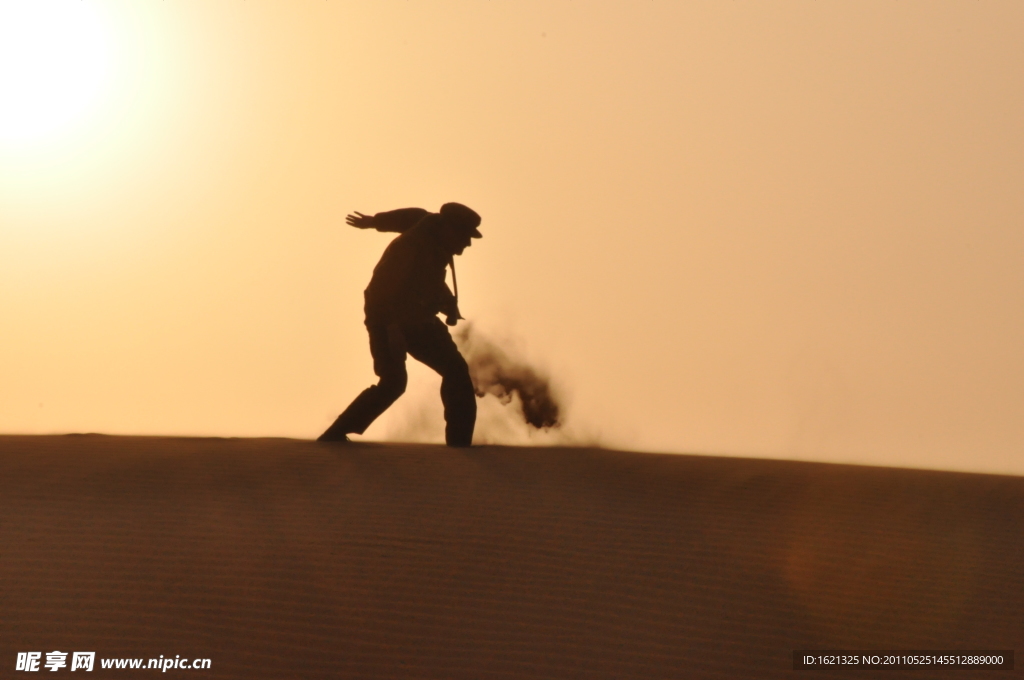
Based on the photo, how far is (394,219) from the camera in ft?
30.5

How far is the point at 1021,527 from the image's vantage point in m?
6.94

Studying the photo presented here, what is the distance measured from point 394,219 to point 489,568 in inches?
161

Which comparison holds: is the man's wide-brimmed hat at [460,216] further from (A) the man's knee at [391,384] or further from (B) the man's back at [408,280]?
(A) the man's knee at [391,384]

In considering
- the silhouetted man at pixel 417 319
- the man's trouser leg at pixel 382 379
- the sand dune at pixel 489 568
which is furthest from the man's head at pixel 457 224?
the sand dune at pixel 489 568

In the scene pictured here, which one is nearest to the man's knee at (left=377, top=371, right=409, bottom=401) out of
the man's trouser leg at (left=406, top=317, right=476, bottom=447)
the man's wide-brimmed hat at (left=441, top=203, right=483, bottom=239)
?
the man's trouser leg at (left=406, top=317, right=476, bottom=447)

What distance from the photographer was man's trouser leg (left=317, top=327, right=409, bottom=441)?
350 inches

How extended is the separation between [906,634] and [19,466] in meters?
5.75

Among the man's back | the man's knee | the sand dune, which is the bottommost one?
the sand dune

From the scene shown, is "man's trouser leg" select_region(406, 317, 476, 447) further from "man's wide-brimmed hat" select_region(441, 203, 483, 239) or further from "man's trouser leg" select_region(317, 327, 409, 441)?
"man's wide-brimmed hat" select_region(441, 203, 483, 239)

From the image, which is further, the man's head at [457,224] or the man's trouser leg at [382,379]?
the man's head at [457,224]

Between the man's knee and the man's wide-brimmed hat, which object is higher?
the man's wide-brimmed hat

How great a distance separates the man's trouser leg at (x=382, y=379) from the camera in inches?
350

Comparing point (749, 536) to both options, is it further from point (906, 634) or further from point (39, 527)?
point (39, 527)

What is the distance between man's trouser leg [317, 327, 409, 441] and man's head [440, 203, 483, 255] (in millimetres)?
843
